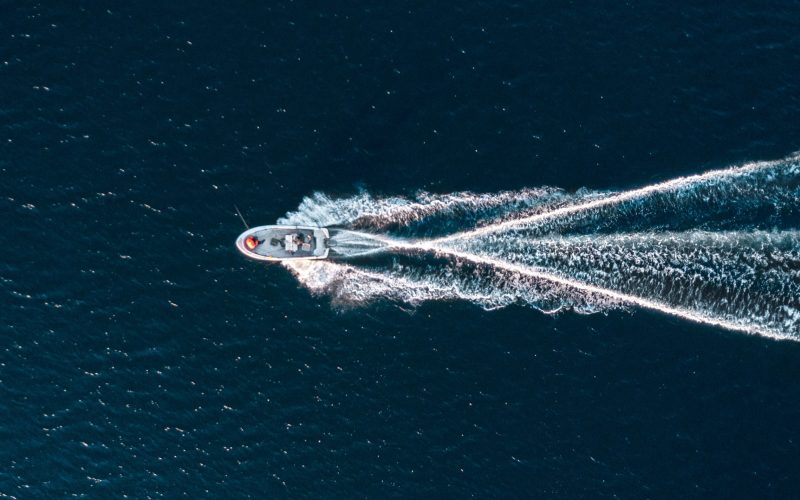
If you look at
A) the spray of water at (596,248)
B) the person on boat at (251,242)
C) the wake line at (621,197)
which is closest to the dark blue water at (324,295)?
the wake line at (621,197)

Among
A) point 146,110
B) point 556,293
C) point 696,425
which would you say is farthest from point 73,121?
point 696,425

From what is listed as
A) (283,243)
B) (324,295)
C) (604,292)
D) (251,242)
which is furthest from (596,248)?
(251,242)

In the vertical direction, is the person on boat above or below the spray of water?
above

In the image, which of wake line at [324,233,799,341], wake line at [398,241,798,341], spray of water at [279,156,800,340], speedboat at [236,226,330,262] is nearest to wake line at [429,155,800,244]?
spray of water at [279,156,800,340]

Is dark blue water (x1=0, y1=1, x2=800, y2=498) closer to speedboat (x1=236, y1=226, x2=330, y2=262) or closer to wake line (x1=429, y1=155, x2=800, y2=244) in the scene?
wake line (x1=429, y1=155, x2=800, y2=244)

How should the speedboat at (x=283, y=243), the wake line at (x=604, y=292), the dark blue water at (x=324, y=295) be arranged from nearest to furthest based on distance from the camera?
the dark blue water at (x=324, y=295)
the wake line at (x=604, y=292)
the speedboat at (x=283, y=243)

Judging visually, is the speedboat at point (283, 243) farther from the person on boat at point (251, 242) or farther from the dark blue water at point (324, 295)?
the dark blue water at point (324, 295)
